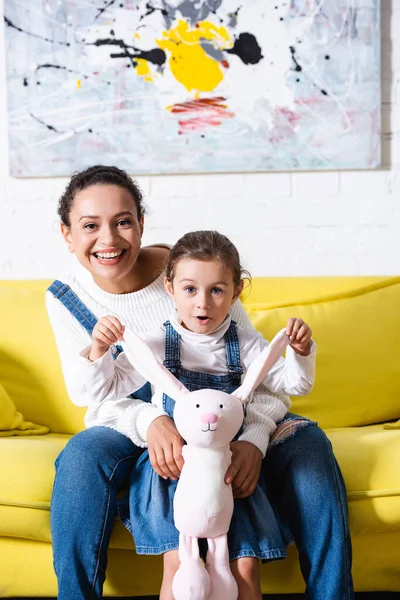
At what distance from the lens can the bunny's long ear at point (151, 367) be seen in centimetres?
144

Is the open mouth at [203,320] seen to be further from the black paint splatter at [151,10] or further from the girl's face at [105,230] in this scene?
the black paint splatter at [151,10]

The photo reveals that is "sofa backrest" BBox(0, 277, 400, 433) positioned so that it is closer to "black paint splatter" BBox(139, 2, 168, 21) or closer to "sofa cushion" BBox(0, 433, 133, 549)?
"sofa cushion" BBox(0, 433, 133, 549)

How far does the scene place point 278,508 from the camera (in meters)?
1.57

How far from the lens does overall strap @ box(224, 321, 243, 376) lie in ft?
5.37

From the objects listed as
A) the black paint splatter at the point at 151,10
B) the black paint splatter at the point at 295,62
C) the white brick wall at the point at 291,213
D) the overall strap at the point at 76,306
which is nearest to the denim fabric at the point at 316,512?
the overall strap at the point at 76,306

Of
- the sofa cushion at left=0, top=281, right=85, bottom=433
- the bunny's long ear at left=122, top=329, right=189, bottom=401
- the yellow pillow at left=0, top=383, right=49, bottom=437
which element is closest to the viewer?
the bunny's long ear at left=122, top=329, right=189, bottom=401

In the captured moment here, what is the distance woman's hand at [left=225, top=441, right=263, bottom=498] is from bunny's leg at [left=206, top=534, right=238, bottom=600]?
0.10m

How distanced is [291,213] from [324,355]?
2.17 ft

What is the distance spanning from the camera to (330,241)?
260 centimetres

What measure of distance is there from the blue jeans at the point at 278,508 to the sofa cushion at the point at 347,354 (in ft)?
1.65

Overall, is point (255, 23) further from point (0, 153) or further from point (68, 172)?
point (0, 153)

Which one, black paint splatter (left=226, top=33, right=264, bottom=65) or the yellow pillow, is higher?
black paint splatter (left=226, top=33, right=264, bottom=65)

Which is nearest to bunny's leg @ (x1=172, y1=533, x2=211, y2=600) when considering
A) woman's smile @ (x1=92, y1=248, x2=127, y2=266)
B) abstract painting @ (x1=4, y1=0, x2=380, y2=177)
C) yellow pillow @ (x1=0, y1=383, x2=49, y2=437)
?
woman's smile @ (x1=92, y1=248, x2=127, y2=266)

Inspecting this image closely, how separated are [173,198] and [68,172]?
14.2 inches
